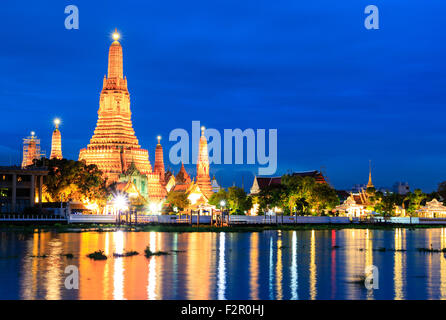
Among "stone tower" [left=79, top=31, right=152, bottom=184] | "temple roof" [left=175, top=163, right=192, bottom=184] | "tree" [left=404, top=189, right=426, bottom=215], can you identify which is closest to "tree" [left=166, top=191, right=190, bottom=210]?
"stone tower" [left=79, top=31, right=152, bottom=184]

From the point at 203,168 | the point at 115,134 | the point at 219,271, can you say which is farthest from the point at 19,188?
the point at 219,271

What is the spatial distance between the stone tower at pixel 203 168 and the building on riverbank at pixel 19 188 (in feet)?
158

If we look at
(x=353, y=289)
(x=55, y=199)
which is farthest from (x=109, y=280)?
(x=55, y=199)

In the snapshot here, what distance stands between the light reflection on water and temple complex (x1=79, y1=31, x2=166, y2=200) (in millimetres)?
51899

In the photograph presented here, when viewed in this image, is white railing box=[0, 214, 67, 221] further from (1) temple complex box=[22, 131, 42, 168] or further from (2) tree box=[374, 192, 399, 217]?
(2) tree box=[374, 192, 399, 217]

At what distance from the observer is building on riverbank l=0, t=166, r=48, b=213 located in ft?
260

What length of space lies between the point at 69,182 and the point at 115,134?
2105 cm

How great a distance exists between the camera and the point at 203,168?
424 feet

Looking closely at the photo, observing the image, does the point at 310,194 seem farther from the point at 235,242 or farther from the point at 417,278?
the point at 417,278

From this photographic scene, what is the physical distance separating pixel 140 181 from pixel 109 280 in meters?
73.8

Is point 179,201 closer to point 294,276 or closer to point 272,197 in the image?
point 272,197
